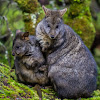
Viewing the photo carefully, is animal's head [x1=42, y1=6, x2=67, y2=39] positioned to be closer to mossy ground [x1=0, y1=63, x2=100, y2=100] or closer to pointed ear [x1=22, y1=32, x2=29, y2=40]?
pointed ear [x1=22, y1=32, x2=29, y2=40]

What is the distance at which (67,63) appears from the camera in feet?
23.0

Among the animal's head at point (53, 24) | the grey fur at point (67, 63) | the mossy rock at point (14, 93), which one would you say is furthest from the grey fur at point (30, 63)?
the animal's head at point (53, 24)

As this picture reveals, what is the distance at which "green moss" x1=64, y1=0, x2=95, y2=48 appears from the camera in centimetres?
927

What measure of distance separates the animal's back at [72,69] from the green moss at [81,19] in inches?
83.3

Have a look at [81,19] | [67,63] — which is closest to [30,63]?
[67,63]

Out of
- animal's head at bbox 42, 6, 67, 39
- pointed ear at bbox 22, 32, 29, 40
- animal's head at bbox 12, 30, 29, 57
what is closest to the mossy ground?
animal's head at bbox 12, 30, 29, 57

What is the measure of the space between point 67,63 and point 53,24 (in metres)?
1.36

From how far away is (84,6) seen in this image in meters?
9.39

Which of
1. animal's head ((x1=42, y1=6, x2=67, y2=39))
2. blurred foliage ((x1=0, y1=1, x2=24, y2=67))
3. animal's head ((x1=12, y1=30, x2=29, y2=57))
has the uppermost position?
animal's head ((x1=42, y1=6, x2=67, y2=39))

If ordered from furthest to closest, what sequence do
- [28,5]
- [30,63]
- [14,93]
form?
[28,5], [30,63], [14,93]

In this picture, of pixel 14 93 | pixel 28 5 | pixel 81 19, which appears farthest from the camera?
pixel 81 19

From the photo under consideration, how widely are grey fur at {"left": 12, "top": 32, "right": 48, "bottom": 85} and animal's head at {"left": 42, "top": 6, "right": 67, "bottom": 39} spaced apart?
2.33ft

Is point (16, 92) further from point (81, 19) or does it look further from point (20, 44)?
point (81, 19)

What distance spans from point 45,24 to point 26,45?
92 centimetres
